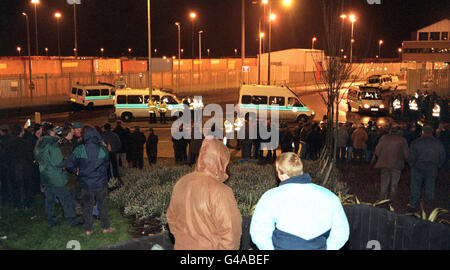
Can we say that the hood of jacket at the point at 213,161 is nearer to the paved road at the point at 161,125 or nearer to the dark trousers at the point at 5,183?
the dark trousers at the point at 5,183

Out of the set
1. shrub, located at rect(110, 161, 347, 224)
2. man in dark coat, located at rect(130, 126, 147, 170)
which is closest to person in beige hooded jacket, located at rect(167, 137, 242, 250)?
shrub, located at rect(110, 161, 347, 224)

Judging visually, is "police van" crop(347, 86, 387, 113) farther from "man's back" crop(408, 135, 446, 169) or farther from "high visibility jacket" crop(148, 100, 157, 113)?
"man's back" crop(408, 135, 446, 169)

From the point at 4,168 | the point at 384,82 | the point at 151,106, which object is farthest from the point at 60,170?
the point at 384,82

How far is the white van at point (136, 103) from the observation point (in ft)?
88.3

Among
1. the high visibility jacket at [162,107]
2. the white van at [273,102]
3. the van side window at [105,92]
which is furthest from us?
the van side window at [105,92]

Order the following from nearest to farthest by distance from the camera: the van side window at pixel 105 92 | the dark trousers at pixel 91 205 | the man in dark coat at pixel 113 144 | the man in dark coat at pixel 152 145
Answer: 1. the dark trousers at pixel 91 205
2. the man in dark coat at pixel 113 144
3. the man in dark coat at pixel 152 145
4. the van side window at pixel 105 92

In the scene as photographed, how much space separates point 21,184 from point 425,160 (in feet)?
25.8

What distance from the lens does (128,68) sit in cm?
5788

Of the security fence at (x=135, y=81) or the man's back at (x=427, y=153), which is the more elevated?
the security fence at (x=135, y=81)

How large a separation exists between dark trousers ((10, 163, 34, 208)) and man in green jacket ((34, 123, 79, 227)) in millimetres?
1323

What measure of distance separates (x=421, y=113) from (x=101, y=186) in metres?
22.0

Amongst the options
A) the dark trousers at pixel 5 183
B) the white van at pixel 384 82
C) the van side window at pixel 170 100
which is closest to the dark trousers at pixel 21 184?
the dark trousers at pixel 5 183

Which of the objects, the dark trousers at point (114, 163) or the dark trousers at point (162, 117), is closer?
the dark trousers at point (114, 163)

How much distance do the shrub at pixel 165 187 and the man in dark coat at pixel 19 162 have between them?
1685 mm
